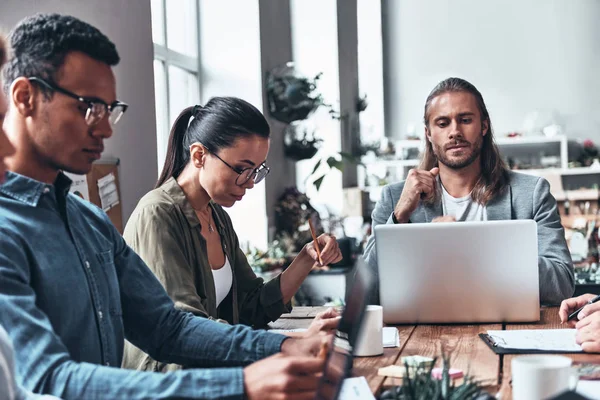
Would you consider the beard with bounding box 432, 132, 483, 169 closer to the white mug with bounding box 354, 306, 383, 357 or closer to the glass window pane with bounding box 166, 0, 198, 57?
the white mug with bounding box 354, 306, 383, 357

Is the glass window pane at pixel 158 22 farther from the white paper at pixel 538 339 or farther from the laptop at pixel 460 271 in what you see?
the white paper at pixel 538 339

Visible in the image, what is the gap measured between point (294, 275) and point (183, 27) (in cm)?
251

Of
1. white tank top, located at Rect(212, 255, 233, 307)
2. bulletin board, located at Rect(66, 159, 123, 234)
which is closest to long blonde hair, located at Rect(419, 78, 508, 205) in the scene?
white tank top, located at Rect(212, 255, 233, 307)

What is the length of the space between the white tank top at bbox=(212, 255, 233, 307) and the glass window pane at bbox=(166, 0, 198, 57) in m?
2.17

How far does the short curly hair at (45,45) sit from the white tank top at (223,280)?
1.08 meters

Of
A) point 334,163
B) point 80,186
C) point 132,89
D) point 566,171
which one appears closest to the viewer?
point 80,186

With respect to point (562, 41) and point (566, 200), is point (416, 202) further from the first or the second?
point (562, 41)

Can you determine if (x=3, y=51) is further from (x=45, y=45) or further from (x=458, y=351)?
(x=458, y=351)

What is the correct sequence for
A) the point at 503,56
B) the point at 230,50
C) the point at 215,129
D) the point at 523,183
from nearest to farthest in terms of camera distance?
the point at 215,129 → the point at 523,183 → the point at 230,50 → the point at 503,56

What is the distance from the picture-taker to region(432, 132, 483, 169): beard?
108 inches

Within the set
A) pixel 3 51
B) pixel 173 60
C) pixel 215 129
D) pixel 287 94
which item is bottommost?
pixel 215 129

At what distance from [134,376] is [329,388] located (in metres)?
0.34

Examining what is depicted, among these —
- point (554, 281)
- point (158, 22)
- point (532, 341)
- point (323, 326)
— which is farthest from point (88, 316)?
point (158, 22)

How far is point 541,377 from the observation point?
4.29ft
